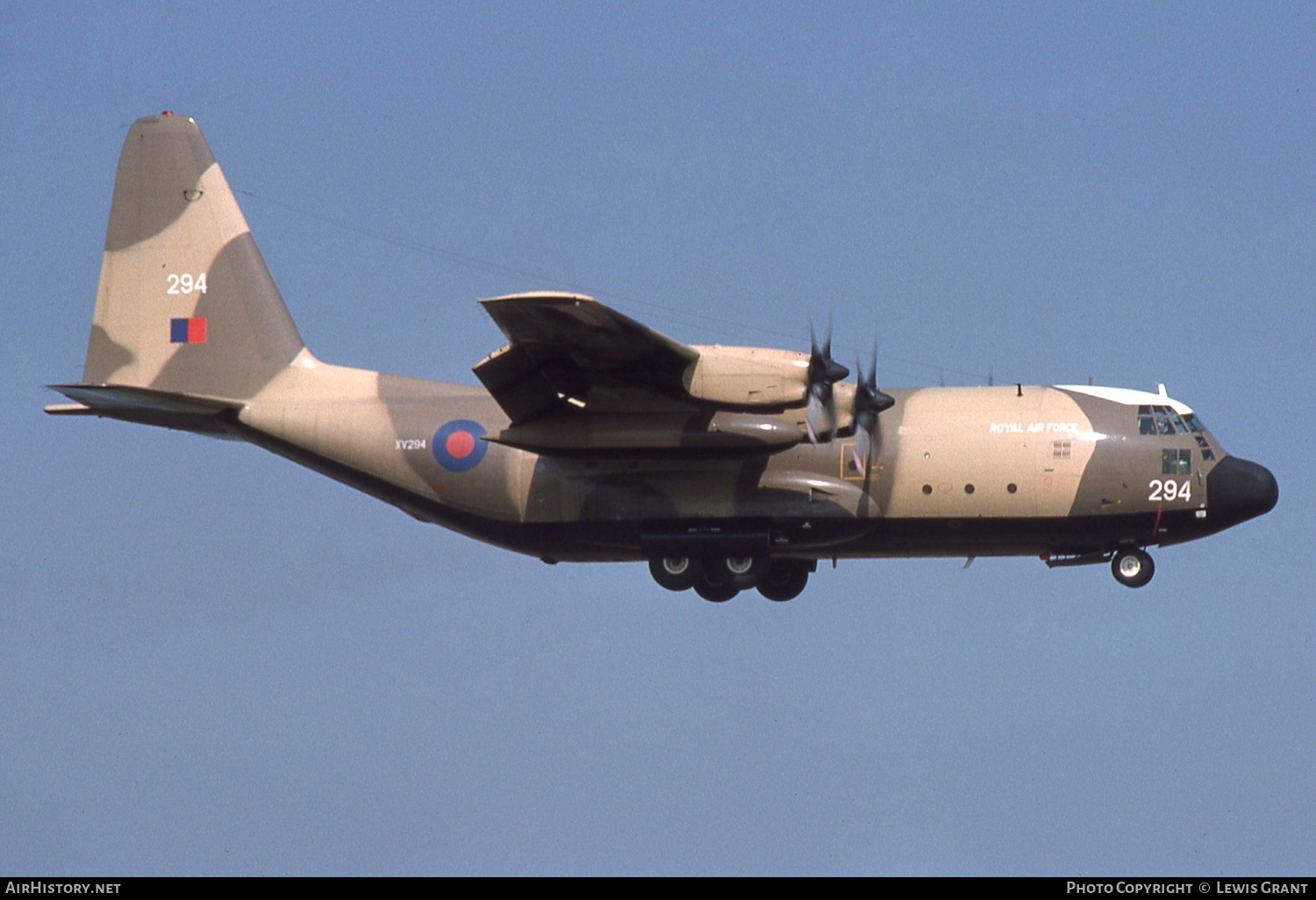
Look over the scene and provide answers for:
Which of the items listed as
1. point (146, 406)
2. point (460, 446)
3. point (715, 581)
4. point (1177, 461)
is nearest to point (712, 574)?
point (715, 581)

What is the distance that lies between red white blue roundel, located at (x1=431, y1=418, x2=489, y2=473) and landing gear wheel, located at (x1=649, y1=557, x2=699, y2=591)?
273 cm

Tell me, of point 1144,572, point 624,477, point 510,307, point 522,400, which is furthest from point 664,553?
point 1144,572

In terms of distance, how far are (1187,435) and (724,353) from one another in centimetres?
624

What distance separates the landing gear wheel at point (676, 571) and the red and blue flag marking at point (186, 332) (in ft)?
24.1

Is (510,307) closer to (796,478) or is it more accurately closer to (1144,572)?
(796,478)

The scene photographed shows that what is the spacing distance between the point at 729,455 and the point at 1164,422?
5.67 m

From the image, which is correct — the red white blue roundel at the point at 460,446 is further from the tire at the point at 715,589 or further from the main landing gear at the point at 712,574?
the tire at the point at 715,589

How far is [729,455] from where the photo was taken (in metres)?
23.6

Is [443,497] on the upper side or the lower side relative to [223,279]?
lower

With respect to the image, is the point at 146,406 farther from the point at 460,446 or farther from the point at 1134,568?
the point at 1134,568

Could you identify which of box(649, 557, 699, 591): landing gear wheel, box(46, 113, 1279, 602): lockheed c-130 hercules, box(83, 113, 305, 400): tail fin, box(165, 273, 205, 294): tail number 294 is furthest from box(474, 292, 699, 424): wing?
box(165, 273, 205, 294): tail number 294

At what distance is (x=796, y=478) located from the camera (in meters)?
23.9

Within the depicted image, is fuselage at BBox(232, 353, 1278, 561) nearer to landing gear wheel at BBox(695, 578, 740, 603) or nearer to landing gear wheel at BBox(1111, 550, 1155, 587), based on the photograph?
landing gear wheel at BBox(1111, 550, 1155, 587)

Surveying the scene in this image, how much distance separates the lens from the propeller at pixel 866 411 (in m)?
23.4
